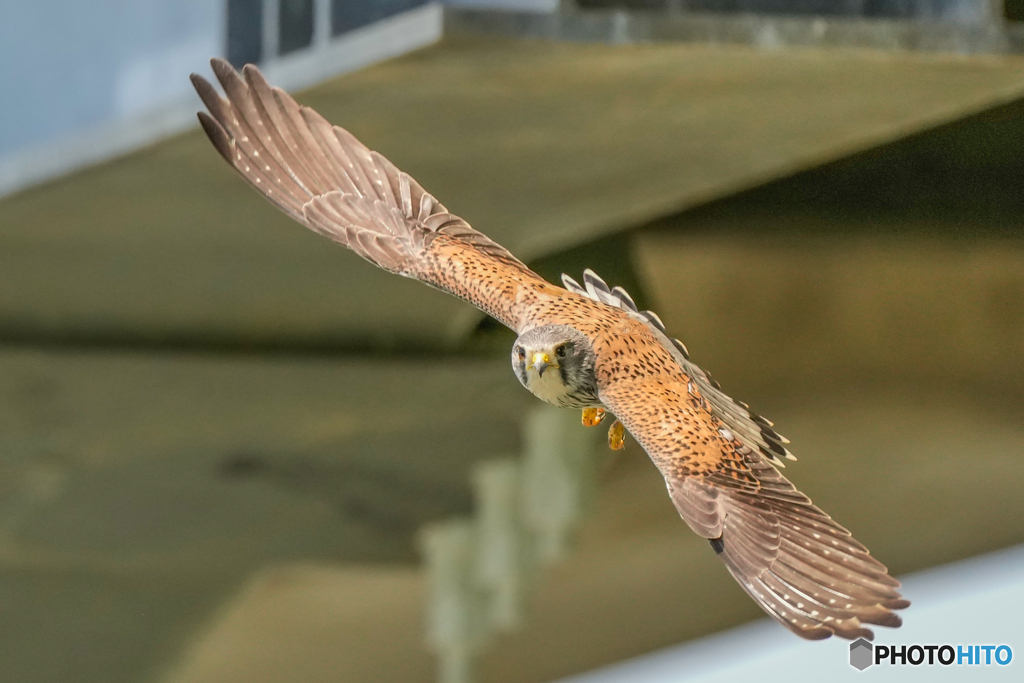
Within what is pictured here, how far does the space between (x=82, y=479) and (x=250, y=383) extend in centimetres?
153

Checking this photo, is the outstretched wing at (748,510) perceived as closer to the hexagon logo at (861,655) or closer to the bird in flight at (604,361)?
the bird in flight at (604,361)

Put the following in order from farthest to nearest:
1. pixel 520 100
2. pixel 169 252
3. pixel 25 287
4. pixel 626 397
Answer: pixel 25 287
pixel 169 252
pixel 520 100
pixel 626 397

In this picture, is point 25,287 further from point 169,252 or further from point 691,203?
point 691,203

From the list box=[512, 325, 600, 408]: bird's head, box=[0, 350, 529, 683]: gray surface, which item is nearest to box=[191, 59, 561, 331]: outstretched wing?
box=[512, 325, 600, 408]: bird's head

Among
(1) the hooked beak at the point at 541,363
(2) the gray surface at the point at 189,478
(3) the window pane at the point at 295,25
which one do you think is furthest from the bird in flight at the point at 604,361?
(2) the gray surface at the point at 189,478

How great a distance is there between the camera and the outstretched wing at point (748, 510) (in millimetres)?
1193

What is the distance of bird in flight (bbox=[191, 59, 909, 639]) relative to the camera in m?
1.25


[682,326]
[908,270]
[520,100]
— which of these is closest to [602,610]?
[682,326]

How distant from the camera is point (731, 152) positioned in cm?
399

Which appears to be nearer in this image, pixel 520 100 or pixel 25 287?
pixel 520 100

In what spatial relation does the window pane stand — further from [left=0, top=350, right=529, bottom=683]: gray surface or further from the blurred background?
[left=0, top=350, right=529, bottom=683]: gray surface

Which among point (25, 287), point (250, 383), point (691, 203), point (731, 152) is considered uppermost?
point (731, 152)

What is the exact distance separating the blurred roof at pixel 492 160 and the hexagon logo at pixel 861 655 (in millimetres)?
1516

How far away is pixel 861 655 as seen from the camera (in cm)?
282
